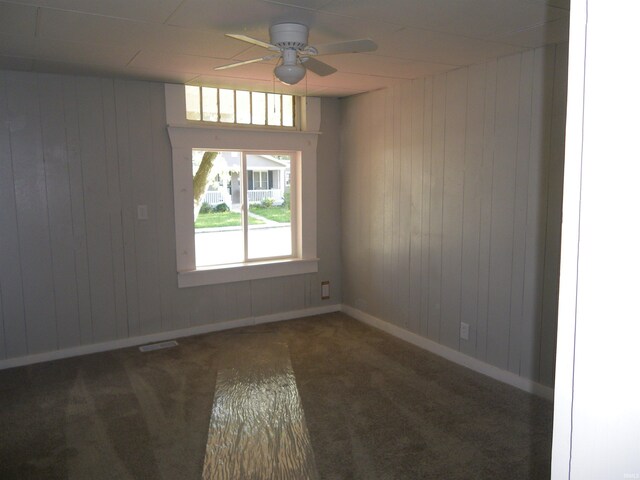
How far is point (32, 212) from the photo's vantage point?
3.80 meters

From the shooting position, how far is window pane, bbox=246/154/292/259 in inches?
192

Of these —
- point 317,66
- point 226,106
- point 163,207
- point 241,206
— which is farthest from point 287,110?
point 317,66

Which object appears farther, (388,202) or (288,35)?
(388,202)

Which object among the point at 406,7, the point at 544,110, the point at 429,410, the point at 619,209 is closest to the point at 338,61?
the point at 406,7

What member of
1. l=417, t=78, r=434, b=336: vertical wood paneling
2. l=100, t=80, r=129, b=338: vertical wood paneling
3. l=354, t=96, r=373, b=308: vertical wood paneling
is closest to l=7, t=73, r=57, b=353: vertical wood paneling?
l=100, t=80, r=129, b=338: vertical wood paneling

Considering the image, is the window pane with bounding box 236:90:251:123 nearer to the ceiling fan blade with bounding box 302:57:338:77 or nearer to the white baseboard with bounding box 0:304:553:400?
the ceiling fan blade with bounding box 302:57:338:77

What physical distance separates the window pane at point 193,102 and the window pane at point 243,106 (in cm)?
39

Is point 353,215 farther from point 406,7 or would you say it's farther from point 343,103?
point 406,7

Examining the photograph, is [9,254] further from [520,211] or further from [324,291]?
[520,211]

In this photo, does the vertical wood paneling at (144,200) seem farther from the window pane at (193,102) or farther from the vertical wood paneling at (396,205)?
the vertical wood paneling at (396,205)

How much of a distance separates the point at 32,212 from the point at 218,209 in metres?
1.55

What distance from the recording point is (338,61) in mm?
3424

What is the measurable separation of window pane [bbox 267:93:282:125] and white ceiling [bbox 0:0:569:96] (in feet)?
3.30

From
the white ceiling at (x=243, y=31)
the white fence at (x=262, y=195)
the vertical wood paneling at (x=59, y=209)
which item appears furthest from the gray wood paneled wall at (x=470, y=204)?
the vertical wood paneling at (x=59, y=209)
